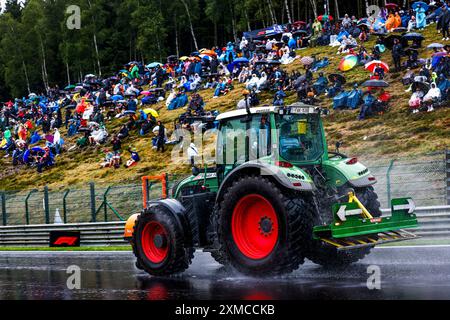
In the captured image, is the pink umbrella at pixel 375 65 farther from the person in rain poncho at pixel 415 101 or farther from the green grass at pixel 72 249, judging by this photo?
the green grass at pixel 72 249

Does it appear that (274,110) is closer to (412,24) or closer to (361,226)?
(361,226)

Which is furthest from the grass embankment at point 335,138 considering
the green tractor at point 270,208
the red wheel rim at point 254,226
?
the red wheel rim at point 254,226

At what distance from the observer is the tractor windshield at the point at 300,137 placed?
967 centimetres

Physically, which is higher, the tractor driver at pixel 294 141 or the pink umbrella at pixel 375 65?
the pink umbrella at pixel 375 65

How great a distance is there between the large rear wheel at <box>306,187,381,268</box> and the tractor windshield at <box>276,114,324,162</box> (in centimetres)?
98

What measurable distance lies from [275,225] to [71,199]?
13796 mm

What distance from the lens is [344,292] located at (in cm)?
775

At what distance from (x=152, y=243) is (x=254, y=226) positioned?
234cm

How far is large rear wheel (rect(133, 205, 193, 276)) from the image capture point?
33.6 ft

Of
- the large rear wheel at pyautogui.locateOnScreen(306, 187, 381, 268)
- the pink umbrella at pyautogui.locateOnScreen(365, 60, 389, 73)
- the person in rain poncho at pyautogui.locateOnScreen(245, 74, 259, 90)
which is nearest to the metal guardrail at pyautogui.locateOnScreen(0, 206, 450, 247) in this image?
the large rear wheel at pyautogui.locateOnScreen(306, 187, 381, 268)

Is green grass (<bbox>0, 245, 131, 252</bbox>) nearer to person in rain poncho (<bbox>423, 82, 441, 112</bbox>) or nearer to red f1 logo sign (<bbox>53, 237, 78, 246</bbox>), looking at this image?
red f1 logo sign (<bbox>53, 237, 78, 246</bbox>)

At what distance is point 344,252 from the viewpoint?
10.4m

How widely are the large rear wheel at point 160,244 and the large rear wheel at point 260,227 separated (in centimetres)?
97
